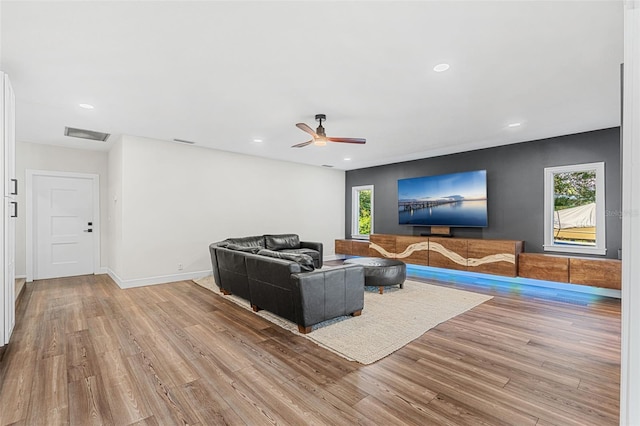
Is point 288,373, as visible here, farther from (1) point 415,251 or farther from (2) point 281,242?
(1) point 415,251

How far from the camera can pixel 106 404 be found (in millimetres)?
2084

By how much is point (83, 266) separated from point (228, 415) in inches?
240

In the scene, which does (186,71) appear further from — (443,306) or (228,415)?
(443,306)

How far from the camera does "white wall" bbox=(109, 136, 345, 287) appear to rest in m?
5.30

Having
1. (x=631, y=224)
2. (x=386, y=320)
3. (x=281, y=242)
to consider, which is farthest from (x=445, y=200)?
(x=631, y=224)

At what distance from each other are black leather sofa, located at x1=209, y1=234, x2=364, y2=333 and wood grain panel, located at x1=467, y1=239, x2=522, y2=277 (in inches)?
123

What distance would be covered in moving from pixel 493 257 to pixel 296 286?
163 inches

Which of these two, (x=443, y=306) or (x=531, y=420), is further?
(x=443, y=306)

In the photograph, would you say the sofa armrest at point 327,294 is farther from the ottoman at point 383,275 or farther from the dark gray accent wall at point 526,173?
the dark gray accent wall at point 526,173

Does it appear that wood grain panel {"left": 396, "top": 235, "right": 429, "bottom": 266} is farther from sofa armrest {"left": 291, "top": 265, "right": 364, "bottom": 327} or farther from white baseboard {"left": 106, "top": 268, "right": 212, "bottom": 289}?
white baseboard {"left": 106, "top": 268, "right": 212, "bottom": 289}

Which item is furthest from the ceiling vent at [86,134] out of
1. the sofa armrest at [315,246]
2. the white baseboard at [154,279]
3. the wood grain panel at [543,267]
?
the wood grain panel at [543,267]

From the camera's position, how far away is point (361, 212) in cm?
905

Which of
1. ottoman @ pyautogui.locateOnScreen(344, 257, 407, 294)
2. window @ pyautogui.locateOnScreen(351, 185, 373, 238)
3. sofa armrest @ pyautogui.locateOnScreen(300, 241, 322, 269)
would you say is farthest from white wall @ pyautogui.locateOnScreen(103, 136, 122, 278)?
window @ pyautogui.locateOnScreen(351, 185, 373, 238)

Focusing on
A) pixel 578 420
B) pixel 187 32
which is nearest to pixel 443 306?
pixel 578 420
